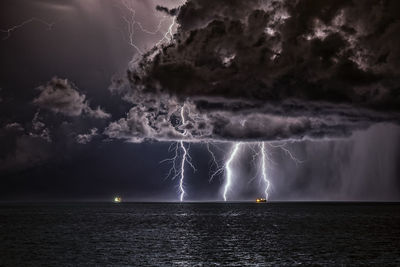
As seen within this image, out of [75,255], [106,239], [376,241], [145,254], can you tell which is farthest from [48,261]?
[376,241]

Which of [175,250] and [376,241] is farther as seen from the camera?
[376,241]

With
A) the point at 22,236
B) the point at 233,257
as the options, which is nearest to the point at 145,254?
the point at 233,257

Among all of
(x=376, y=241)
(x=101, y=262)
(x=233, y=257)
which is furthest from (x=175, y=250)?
(x=376, y=241)

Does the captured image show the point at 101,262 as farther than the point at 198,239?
No

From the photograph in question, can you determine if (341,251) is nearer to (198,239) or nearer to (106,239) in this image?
(198,239)

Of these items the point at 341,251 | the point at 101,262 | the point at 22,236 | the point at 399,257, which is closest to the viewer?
the point at 101,262

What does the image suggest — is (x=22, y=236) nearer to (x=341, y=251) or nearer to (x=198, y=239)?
(x=198, y=239)

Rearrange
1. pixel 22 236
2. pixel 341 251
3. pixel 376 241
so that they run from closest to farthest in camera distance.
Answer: pixel 341 251
pixel 376 241
pixel 22 236

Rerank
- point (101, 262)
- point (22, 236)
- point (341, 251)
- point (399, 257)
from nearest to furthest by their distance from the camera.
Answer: point (101, 262) < point (399, 257) < point (341, 251) < point (22, 236)

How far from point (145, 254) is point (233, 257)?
992 cm

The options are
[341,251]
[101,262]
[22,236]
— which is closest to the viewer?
[101,262]

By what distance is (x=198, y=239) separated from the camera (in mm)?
78500

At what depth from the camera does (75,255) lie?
57250 mm

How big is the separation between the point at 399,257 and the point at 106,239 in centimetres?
4090
